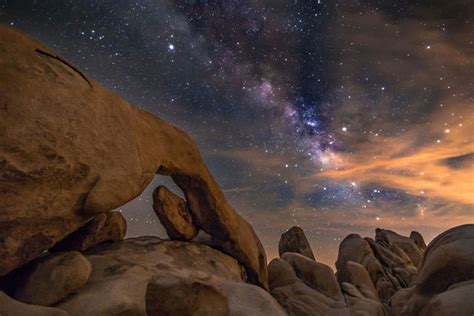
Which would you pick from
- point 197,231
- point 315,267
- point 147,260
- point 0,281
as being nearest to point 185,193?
point 197,231

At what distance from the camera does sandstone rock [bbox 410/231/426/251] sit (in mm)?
31234

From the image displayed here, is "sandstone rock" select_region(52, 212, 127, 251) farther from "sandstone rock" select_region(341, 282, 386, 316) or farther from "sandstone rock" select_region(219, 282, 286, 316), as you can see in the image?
"sandstone rock" select_region(341, 282, 386, 316)

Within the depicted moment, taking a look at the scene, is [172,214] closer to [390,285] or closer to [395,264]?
[390,285]

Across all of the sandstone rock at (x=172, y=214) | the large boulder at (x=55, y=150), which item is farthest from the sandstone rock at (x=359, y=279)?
the large boulder at (x=55, y=150)

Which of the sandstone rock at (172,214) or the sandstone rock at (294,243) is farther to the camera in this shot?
the sandstone rock at (294,243)

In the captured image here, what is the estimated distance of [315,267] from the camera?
14.1 metres

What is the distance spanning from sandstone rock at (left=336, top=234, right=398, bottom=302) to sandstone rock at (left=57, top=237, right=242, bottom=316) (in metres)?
11.3

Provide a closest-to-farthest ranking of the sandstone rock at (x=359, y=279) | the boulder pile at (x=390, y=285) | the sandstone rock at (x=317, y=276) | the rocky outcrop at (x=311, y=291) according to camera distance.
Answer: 1. the boulder pile at (x=390, y=285)
2. the rocky outcrop at (x=311, y=291)
3. the sandstone rock at (x=317, y=276)
4. the sandstone rock at (x=359, y=279)

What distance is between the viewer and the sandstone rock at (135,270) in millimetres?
5879

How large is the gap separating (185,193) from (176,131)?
206 cm

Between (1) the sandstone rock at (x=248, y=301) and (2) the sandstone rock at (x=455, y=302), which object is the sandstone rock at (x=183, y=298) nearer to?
(1) the sandstone rock at (x=248, y=301)

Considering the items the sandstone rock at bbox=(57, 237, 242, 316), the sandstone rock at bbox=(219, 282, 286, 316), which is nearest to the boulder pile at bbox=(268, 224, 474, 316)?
the sandstone rock at bbox=(57, 237, 242, 316)

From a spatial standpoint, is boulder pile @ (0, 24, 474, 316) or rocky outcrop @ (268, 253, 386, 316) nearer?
boulder pile @ (0, 24, 474, 316)

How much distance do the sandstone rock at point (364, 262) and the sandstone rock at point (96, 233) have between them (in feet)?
45.5
